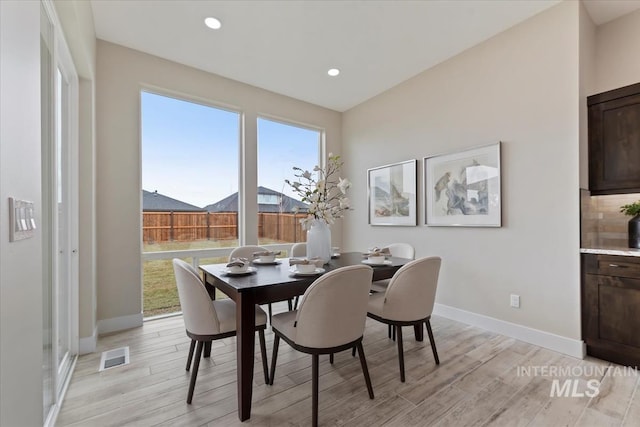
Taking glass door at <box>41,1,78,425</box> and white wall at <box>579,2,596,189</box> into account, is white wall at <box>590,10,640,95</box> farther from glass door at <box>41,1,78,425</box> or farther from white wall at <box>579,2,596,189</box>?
glass door at <box>41,1,78,425</box>

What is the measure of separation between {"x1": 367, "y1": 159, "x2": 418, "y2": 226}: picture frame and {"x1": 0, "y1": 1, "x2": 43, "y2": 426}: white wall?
3.60 meters

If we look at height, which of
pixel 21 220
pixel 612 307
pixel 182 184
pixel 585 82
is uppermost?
pixel 585 82

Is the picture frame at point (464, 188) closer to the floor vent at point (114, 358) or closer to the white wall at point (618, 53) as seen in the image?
the white wall at point (618, 53)

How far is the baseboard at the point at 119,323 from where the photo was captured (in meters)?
2.98

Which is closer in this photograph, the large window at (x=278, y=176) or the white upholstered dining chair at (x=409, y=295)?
the white upholstered dining chair at (x=409, y=295)

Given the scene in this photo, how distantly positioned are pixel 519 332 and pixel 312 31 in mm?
3651

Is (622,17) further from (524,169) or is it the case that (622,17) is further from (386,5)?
(386,5)

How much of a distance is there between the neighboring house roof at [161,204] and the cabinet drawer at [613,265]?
4.13m

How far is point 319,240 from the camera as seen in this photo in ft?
8.33

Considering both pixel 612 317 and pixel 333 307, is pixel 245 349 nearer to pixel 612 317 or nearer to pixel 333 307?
pixel 333 307

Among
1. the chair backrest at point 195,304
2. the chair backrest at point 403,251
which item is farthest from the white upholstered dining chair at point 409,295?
Answer: the chair backrest at point 195,304

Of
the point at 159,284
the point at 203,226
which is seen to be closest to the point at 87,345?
the point at 159,284

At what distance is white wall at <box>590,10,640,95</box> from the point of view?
8.73 feet

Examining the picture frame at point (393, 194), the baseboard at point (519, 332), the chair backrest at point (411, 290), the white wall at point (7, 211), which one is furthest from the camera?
the picture frame at point (393, 194)
